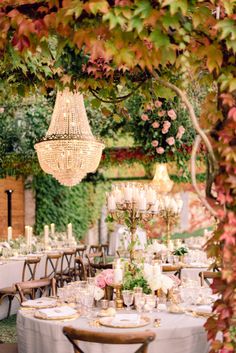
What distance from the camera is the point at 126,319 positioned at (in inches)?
135

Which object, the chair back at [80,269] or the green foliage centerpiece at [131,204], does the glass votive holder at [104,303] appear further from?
the chair back at [80,269]

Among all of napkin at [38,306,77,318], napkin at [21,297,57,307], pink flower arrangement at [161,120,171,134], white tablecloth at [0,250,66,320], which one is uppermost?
pink flower arrangement at [161,120,171,134]

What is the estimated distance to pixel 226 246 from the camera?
2529 mm

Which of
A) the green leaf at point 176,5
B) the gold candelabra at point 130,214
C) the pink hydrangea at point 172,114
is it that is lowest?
the gold candelabra at point 130,214

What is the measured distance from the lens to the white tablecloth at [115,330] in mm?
3250

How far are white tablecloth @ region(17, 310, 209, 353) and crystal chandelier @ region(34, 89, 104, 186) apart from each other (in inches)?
109

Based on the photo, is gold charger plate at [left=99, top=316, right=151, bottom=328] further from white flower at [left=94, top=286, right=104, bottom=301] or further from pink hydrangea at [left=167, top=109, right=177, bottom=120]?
pink hydrangea at [left=167, top=109, right=177, bottom=120]

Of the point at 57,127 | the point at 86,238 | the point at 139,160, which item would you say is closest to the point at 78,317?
the point at 57,127

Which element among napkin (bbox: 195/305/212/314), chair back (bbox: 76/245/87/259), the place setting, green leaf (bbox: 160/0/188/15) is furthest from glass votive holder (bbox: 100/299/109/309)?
chair back (bbox: 76/245/87/259)

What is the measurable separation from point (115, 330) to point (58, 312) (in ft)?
1.78

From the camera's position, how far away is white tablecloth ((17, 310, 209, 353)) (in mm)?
3250

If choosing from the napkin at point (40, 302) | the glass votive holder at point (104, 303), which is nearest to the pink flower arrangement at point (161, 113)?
the napkin at point (40, 302)

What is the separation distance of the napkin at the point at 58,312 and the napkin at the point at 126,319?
342 mm

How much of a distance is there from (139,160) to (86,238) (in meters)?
5.54
